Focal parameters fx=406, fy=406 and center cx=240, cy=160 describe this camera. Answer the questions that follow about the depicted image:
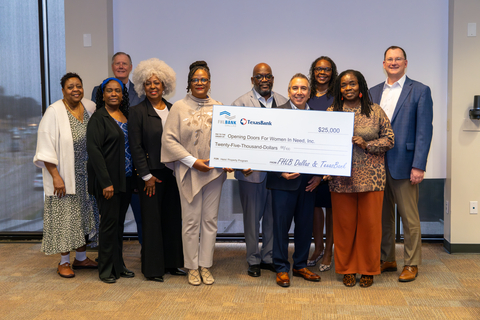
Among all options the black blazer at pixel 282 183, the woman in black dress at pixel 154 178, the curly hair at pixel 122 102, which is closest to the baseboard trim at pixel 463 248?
the black blazer at pixel 282 183

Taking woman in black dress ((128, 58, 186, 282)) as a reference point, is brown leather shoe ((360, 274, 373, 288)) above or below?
below

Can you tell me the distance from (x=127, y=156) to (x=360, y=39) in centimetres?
270

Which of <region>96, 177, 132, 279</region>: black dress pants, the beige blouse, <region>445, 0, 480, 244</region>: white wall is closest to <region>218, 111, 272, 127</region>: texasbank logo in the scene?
the beige blouse

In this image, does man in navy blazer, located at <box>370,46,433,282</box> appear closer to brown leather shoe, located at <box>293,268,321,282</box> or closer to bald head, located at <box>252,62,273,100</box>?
brown leather shoe, located at <box>293,268,321,282</box>

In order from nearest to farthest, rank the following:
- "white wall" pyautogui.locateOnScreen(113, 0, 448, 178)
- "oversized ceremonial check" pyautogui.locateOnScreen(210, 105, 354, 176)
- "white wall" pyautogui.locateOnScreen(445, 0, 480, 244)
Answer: "oversized ceremonial check" pyautogui.locateOnScreen(210, 105, 354, 176), "white wall" pyautogui.locateOnScreen(445, 0, 480, 244), "white wall" pyautogui.locateOnScreen(113, 0, 448, 178)

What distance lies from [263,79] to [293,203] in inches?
42.1

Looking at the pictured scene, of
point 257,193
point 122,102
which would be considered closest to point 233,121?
point 257,193

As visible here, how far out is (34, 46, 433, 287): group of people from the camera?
310 centimetres

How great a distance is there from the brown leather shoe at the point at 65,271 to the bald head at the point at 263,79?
2.21 meters

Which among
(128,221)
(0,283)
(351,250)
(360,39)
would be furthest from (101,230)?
(360,39)

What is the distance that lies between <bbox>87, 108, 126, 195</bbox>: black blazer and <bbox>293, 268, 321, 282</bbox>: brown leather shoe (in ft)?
5.10

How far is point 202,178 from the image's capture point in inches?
124

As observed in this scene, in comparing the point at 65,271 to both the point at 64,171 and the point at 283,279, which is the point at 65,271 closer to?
the point at 64,171

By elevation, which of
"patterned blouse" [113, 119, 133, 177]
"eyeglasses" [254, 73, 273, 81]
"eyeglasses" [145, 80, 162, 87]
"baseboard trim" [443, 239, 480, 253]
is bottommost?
"baseboard trim" [443, 239, 480, 253]
